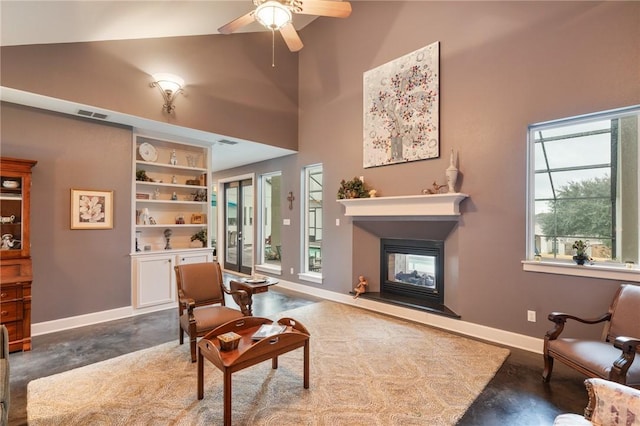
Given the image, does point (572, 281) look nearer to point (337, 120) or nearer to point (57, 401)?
point (337, 120)

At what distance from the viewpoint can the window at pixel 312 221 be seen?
5805 millimetres

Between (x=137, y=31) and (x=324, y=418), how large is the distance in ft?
15.1

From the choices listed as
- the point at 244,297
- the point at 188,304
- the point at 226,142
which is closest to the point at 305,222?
the point at 226,142

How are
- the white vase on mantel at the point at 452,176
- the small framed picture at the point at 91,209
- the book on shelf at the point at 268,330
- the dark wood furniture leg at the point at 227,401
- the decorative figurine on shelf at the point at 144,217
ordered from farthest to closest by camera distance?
the decorative figurine on shelf at the point at 144,217 → the small framed picture at the point at 91,209 → the white vase on mantel at the point at 452,176 → the book on shelf at the point at 268,330 → the dark wood furniture leg at the point at 227,401

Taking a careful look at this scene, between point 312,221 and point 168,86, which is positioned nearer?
point 168,86

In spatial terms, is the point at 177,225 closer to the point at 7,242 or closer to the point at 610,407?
the point at 7,242

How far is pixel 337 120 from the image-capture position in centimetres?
516

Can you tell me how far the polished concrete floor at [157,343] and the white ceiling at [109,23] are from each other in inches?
105

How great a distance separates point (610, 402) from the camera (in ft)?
4.56

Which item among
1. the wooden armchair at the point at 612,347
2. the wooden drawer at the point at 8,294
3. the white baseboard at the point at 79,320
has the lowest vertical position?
the white baseboard at the point at 79,320

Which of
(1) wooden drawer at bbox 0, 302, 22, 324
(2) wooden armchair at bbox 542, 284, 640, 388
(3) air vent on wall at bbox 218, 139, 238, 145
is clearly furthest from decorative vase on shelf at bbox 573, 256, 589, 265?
(1) wooden drawer at bbox 0, 302, 22, 324

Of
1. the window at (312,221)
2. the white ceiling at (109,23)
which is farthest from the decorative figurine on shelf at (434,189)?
the white ceiling at (109,23)

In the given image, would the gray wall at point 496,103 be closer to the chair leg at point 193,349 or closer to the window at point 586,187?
the window at point 586,187

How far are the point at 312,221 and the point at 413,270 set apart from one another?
7.23 feet
